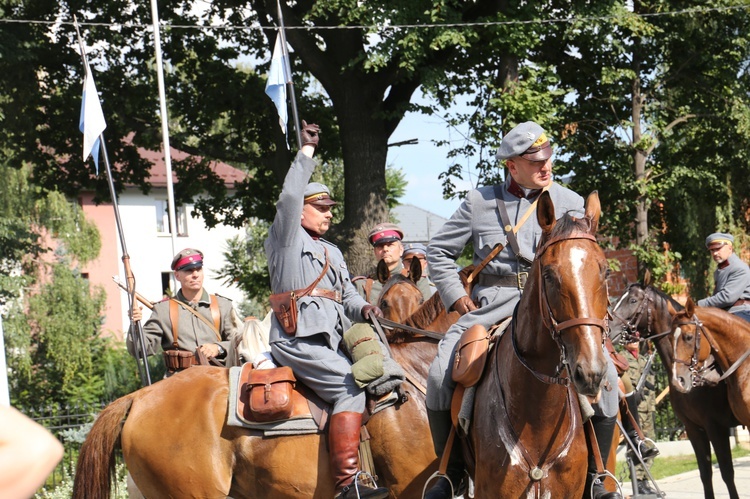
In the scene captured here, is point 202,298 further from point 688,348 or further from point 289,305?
point 688,348

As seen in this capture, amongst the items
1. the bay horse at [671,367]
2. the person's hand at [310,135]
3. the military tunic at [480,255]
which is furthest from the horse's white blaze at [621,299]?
the person's hand at [310,135]

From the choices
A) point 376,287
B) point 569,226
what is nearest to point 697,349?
point 376,287

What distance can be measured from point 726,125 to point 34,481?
17.8 m

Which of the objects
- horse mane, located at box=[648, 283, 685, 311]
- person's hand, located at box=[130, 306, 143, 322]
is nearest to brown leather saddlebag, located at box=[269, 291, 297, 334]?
person's hand, located at box=[130, 306, 143, 322]

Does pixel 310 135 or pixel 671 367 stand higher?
pixel 310 135

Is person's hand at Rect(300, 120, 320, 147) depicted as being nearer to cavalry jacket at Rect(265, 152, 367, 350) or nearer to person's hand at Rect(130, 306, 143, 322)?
cavalry jacket at Rect(265, 152, 367, 350)

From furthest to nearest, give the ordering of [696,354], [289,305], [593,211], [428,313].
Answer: [696,354]
[428,313]
[289,305]
[593,211]

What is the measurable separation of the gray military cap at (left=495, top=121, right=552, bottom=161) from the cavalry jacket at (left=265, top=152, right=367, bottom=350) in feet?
4.49

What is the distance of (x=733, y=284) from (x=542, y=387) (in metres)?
7.41

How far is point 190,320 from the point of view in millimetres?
8766

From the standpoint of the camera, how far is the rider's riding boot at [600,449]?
4578 millimetres

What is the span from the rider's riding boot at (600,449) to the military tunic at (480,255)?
0.74 metres

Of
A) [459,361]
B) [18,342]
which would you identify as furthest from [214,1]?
[459,361]

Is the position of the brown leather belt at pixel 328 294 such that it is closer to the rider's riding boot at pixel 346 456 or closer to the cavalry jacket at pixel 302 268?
the cavalry jacket at pixel 302 268
